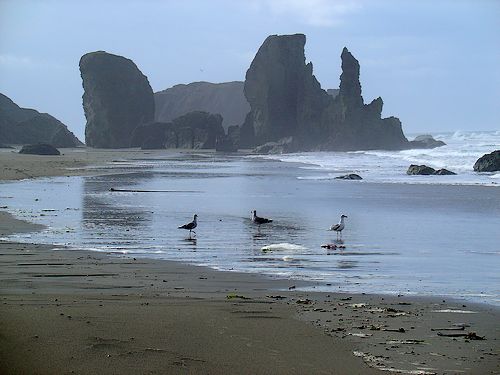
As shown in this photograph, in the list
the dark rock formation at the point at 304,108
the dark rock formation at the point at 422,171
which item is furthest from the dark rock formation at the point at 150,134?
the dark rock formation at the point at 422,171

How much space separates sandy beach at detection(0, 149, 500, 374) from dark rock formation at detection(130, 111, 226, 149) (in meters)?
128

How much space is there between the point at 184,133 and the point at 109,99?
29152mm

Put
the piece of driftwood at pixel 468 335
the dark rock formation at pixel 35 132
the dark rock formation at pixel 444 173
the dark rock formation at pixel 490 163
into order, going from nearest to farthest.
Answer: the piece of driftwood at pixel 468 335 → the dark rock formation at pixel 444 173 → the dark rock formation at pixel 490 163 → the dark rock formation at pixel 35 132

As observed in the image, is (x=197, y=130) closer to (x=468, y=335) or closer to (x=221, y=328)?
(x=221, y=328)

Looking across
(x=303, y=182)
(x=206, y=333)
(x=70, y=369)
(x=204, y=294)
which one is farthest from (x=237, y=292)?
(x=303, y=182)

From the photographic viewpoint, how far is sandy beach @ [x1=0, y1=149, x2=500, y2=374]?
6.19 meters

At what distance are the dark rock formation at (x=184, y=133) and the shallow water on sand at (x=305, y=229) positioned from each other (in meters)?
109

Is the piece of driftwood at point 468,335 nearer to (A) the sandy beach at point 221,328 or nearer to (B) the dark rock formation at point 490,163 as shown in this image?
(A) the sandy beach at point 221,328

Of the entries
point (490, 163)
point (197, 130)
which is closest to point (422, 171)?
point (490, 163)

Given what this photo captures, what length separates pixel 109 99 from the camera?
536 feet

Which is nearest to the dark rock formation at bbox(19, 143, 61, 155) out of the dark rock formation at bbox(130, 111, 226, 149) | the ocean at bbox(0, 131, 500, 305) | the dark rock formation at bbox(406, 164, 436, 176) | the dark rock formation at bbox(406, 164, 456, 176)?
the ocean at bbox(0, 131, 500, 305)

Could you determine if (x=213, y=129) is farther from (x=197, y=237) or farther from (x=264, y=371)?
(x=264, y=371)

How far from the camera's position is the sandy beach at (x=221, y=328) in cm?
619

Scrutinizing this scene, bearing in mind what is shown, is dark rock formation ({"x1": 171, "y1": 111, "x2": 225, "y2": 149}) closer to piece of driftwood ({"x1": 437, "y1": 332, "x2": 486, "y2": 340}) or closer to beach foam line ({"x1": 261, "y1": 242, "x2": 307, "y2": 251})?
beach foam line ({"x1": 261, "y1": 242, "x2": 307, "y2": 251})
